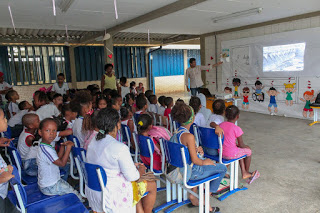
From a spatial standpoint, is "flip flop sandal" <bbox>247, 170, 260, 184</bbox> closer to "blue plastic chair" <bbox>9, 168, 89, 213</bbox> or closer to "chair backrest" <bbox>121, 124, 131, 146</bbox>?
"chair backrest" <bbox>121, 124, 131, 146</bbox>

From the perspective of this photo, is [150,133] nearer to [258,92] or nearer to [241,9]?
[241,9]

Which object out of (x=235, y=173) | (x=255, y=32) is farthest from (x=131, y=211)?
(x=255, y=32)

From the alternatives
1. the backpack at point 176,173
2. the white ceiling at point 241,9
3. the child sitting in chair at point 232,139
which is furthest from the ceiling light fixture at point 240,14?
the backpack at point 176,173

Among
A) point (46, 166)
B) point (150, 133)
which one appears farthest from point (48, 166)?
point (150, 133)

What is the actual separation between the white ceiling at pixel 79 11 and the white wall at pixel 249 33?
3.71 metres

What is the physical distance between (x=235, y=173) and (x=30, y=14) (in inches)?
199

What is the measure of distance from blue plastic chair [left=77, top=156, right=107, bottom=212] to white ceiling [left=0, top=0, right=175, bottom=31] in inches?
136

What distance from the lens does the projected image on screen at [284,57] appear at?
6.25 metres

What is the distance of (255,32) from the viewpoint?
7293mm

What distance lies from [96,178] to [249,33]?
710cm

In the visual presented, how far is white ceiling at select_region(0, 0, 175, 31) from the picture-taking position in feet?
14.4

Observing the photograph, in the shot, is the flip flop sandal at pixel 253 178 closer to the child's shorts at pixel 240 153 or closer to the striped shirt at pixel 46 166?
the child's shorts at pixel 240 153

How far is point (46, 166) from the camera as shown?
80.4 inches

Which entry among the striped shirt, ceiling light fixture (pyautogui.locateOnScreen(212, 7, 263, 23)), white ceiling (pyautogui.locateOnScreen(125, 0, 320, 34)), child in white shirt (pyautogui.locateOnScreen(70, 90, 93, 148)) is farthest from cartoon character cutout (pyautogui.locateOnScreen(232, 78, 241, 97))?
the striped shirt
